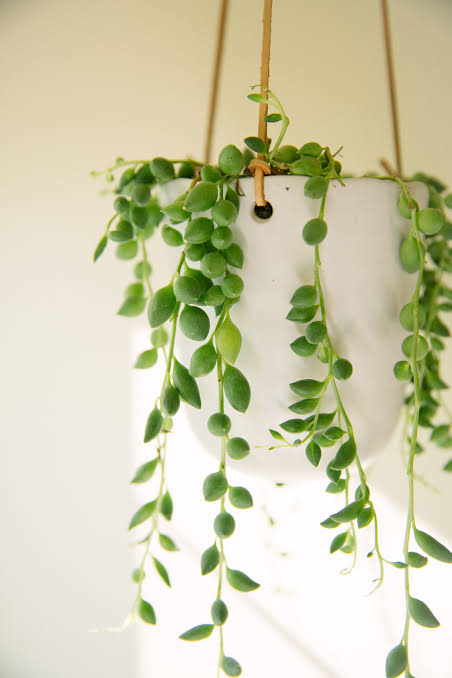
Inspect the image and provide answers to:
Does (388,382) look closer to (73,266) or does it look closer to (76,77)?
(73,266)

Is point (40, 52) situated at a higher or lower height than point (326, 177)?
higher

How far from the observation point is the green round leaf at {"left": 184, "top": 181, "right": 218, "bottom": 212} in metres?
0.41

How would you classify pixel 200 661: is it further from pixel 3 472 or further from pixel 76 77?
pixel 76 77

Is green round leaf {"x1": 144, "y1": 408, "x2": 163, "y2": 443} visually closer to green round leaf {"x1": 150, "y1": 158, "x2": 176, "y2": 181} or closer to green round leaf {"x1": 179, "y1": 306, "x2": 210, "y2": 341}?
green round leaf {"x1": 179, "y1": 306, "x2": 210, "y2": 341}

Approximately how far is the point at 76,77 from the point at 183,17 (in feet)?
0.70

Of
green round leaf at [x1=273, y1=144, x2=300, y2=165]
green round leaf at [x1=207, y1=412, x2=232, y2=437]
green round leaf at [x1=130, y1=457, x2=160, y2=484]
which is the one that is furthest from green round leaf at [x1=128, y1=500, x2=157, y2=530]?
green round leaf at [x1=273, y1=144, x2=300, y2=165]

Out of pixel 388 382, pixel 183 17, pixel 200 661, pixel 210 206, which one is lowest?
pixel 200 661

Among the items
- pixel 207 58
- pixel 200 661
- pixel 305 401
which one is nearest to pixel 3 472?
pixel 200 661

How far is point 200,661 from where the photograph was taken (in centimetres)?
89

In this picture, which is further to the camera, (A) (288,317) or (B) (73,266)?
(B) (73,266)

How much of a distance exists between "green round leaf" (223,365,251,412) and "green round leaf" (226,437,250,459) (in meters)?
0.04

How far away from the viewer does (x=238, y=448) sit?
45 cm

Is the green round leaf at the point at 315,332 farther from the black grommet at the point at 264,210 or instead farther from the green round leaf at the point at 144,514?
the green round leaf at the point at 144,514

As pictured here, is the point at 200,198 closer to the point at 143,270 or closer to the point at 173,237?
the point at 173,237
